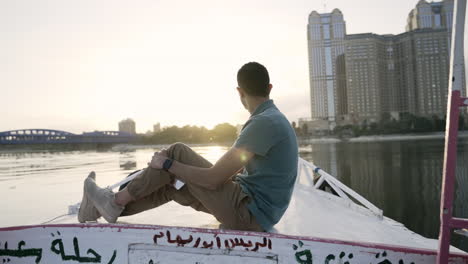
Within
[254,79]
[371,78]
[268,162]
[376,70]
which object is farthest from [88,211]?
[376,70]

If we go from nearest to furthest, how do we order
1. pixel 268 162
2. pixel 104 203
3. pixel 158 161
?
pixel 268 162, pixel 158 161, pixel 104 203

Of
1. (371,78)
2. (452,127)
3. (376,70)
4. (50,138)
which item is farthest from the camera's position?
(376,70)

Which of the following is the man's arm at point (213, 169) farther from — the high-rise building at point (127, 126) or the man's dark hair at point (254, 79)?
the high-rise building at point (127, 126)

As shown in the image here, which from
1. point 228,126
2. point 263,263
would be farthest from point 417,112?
point 263,263

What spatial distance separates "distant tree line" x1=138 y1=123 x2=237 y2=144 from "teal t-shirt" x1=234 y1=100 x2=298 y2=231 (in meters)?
83.0

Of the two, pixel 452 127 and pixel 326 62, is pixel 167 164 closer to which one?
pixel 452 127

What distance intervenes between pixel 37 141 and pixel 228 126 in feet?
158

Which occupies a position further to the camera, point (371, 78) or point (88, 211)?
point (371, 78)

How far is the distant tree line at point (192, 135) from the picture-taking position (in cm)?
8519

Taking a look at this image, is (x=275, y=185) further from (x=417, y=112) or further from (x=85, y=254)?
(x=417, y=112)

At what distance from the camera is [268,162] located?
1.74 m

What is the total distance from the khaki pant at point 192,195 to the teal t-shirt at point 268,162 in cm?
6

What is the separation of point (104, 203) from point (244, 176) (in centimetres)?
89

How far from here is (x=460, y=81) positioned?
1168mm
